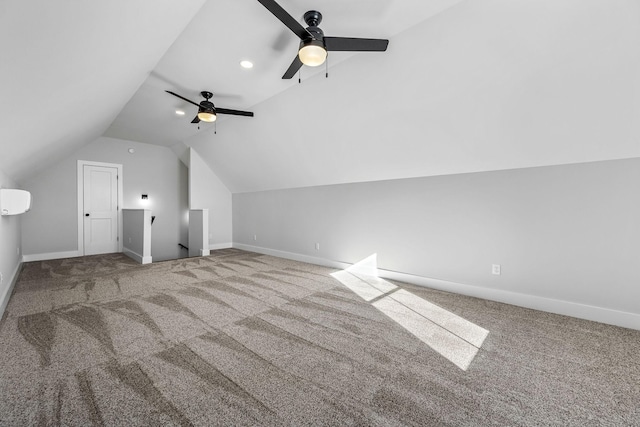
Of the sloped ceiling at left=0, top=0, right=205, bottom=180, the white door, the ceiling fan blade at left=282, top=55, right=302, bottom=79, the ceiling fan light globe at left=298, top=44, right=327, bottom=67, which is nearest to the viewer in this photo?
the sloped ceiling at left=0, top=0, right=205, bottom=180

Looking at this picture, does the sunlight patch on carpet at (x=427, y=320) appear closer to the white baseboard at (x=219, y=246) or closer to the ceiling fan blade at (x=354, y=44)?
the ceiling fan blade at (x=354, y=44)

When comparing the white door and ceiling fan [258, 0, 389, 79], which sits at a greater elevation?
ceiling fan [258, 0, 389, 79]

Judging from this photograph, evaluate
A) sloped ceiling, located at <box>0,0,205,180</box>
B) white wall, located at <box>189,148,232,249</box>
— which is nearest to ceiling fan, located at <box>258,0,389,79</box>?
sloped ceiling, located at <box>0,0,205,180</box>

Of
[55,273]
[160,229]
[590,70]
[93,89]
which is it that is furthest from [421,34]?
[160,229]

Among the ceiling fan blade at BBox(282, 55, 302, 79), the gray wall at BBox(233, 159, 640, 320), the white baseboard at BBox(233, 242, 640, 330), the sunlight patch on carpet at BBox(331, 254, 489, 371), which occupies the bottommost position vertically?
the sunlight patch on carpet at BBox(331, 254, 489, 371)

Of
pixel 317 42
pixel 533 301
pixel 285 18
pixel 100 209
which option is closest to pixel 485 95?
pixel 317 42

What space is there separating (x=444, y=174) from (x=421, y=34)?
1.76m

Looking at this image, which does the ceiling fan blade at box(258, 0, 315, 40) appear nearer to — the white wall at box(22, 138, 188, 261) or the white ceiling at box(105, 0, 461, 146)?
the white ceiling at box(105, 0, 461, 146)

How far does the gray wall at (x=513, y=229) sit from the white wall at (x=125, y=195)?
16.7 ft

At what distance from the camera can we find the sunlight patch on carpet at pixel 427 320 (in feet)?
6.86

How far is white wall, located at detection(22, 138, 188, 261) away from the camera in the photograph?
18.0 feet

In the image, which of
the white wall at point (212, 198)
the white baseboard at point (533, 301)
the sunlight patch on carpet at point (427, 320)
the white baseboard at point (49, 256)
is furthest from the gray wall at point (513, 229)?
the white baseboard at point (49, 256)

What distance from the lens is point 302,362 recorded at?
1885 mm

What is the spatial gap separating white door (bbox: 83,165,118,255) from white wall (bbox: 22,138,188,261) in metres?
0.20
